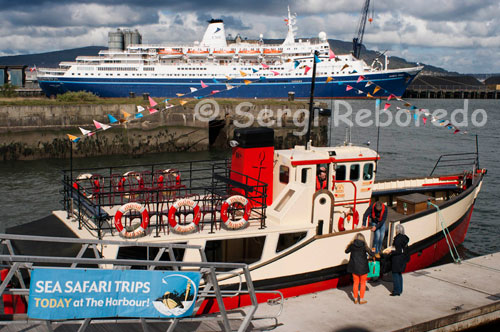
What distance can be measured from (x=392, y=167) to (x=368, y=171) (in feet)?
65.1

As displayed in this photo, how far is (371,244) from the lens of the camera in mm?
11148

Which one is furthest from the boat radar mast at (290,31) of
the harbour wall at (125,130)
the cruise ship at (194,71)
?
the harbour wall at (125,130)

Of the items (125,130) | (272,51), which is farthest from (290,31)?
(125,130)

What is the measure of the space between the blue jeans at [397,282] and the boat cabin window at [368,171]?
8.75 ft

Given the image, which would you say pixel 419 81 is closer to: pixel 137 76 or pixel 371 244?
pixel 137 76

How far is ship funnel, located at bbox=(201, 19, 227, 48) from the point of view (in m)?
83.2

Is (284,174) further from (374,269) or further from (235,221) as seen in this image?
(374,269)

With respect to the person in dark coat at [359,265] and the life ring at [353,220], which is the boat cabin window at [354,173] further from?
the person in dark coat at [359,265]

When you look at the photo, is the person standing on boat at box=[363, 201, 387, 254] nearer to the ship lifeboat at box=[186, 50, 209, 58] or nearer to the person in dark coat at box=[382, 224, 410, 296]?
the person in dark coat at box=[382, 224, 410, 296]

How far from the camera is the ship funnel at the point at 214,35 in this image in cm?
8325

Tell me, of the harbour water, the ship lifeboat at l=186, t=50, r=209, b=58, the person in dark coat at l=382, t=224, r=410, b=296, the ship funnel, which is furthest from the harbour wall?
the ship funnel

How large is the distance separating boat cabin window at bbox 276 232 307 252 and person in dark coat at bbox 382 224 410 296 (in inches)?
77.2

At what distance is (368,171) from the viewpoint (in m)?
11.5

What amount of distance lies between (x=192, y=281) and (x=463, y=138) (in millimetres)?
42761
